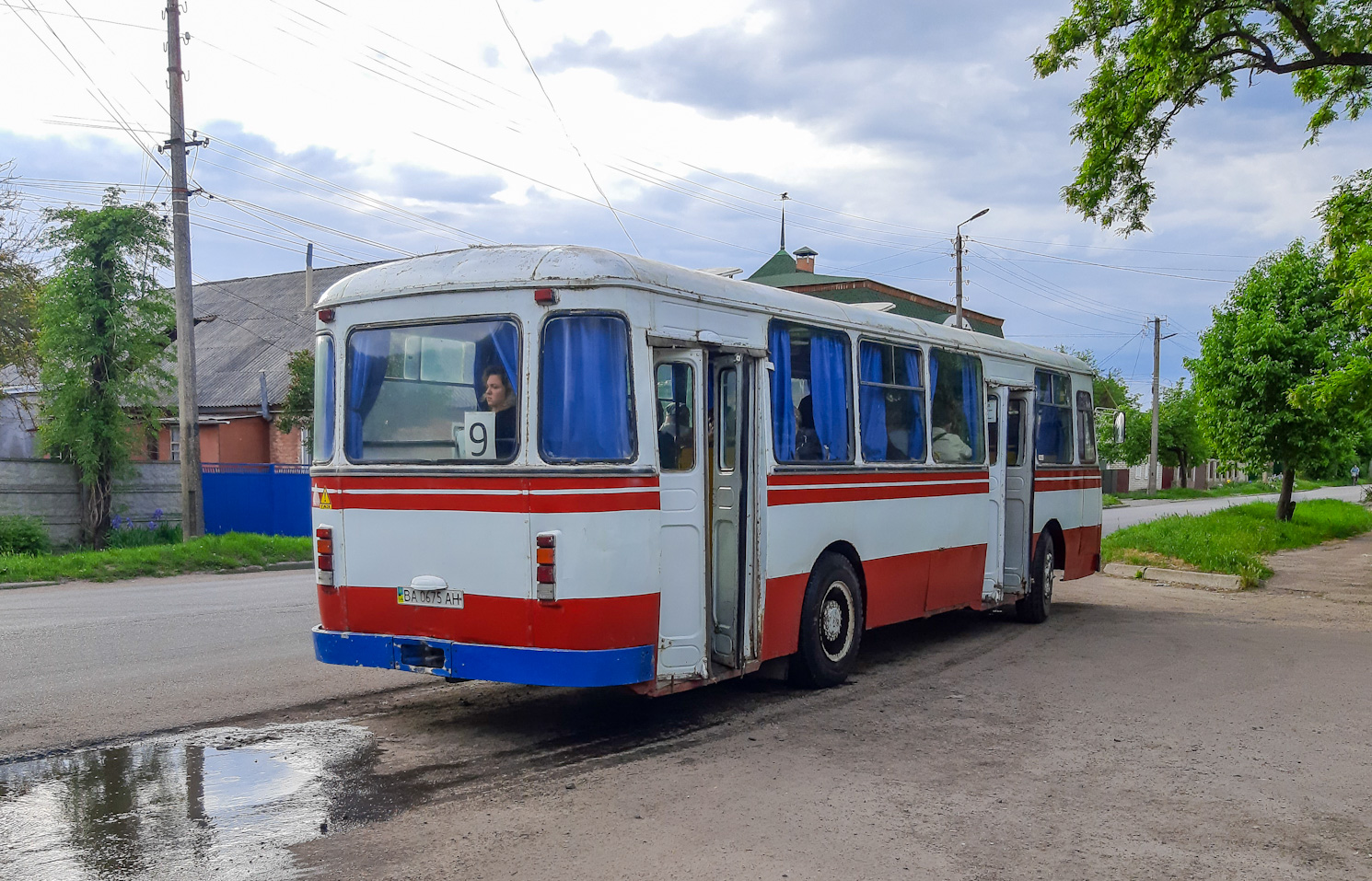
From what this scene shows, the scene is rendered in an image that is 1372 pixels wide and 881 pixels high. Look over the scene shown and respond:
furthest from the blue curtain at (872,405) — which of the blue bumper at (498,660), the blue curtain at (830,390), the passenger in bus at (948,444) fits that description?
the blue bumper at (498,660)

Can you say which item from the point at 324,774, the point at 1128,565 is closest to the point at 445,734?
the point at 324,774

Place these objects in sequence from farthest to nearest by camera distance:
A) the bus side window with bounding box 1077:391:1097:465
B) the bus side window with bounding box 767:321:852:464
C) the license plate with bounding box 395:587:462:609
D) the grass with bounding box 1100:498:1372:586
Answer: the grass with bounding box 1100:498:1372:586 → the bus side window with bounding box 1077:391:1097:465 → the bus side window with bounding box 767:321:852:464 → the license plate with bounding box 395:587:462:609

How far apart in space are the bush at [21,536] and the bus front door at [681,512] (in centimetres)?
1652

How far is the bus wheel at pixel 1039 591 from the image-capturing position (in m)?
12.8

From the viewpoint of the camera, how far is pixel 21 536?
1973 cm

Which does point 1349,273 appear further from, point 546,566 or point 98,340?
point 98,340

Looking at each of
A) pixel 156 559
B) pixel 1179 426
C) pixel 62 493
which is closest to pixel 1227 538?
pixel 156 559

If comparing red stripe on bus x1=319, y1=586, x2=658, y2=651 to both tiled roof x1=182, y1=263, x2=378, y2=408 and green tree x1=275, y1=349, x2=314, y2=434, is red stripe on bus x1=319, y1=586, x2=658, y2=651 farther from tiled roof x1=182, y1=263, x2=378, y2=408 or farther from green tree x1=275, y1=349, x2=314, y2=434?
tiled roof x1=182, y1=263, x2=378, y2=408

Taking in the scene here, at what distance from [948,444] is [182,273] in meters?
15.1

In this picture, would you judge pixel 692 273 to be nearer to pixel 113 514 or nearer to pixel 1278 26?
pixel 1278 26

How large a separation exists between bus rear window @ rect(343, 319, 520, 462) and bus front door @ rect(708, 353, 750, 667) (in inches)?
60.4

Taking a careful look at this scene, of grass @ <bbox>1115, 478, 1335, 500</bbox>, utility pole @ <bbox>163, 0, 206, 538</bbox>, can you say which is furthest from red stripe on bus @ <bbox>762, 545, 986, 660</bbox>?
grass @ <bbox>1115, 478, 1335, 500</bbox>

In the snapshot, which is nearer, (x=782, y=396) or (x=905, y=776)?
(x=905, y=776)

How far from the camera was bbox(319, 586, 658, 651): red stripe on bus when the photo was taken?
6613 millimetres
